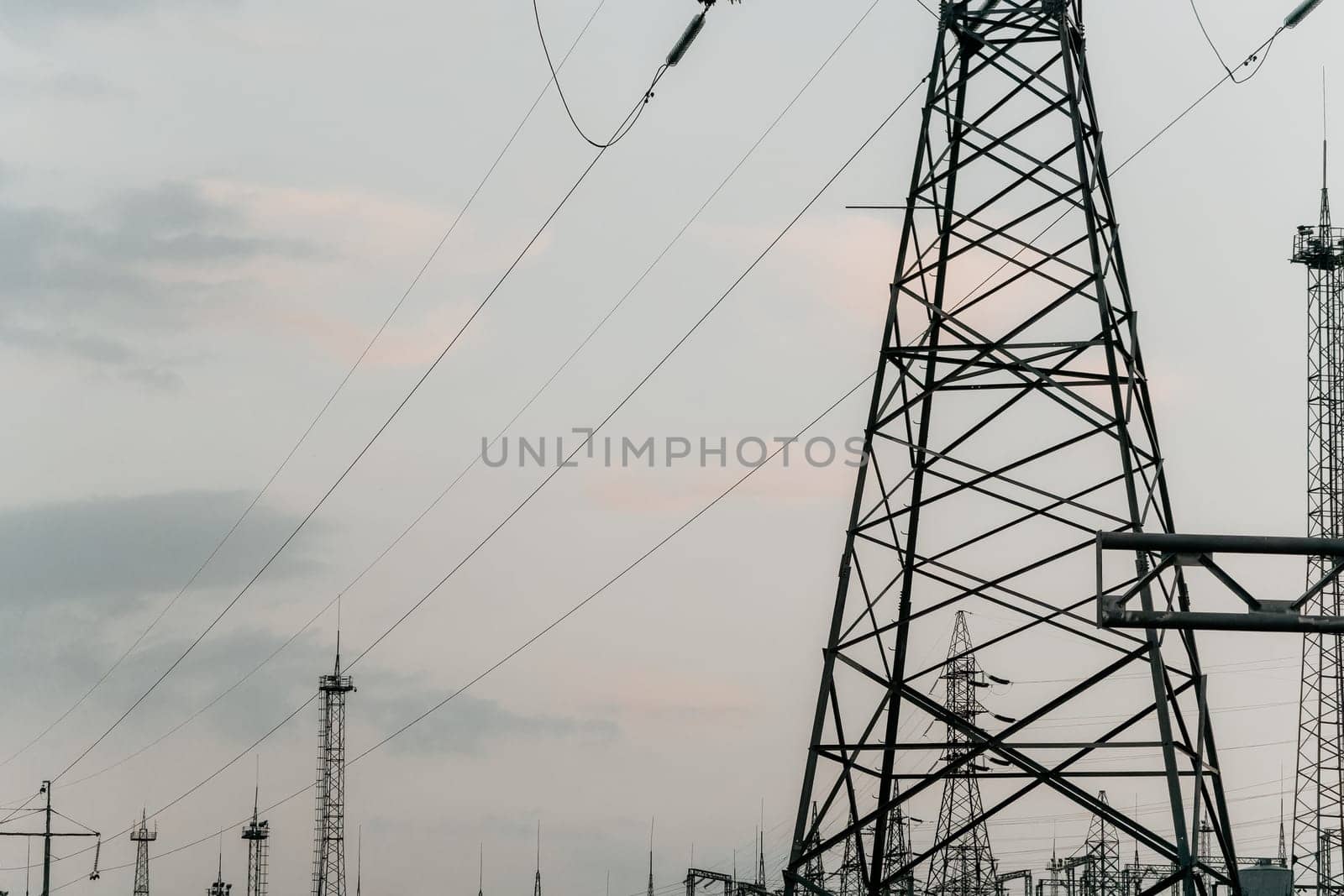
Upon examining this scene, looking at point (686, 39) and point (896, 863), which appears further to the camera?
point (896, 863)

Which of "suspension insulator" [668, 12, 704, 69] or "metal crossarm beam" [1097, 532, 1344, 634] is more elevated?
"suspension insulator" [668, 12, 704, 69]

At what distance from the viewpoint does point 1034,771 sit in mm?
23844

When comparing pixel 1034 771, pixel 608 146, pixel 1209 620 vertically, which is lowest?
pixel 1034 771

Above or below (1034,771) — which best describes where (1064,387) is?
above

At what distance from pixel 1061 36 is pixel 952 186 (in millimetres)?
2734

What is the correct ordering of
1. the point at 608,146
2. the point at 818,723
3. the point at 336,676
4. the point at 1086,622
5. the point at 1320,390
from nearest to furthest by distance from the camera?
the point at 1086,622
the point at 818,723
the point at 608,146
the point at 1320,390
the point at 336,676

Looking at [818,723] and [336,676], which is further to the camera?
[336,676]

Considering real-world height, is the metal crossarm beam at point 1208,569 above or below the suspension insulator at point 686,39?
below

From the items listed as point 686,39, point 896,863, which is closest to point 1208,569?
point 686,39

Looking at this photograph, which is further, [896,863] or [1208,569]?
[896,863]

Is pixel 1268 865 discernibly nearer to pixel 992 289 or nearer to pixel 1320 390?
pixel 1320 390

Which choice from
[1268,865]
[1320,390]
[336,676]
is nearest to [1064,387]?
[1320,390]

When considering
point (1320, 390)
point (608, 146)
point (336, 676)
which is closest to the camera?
point (608, 146)

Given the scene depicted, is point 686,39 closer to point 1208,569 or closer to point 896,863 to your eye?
point 1208,569
